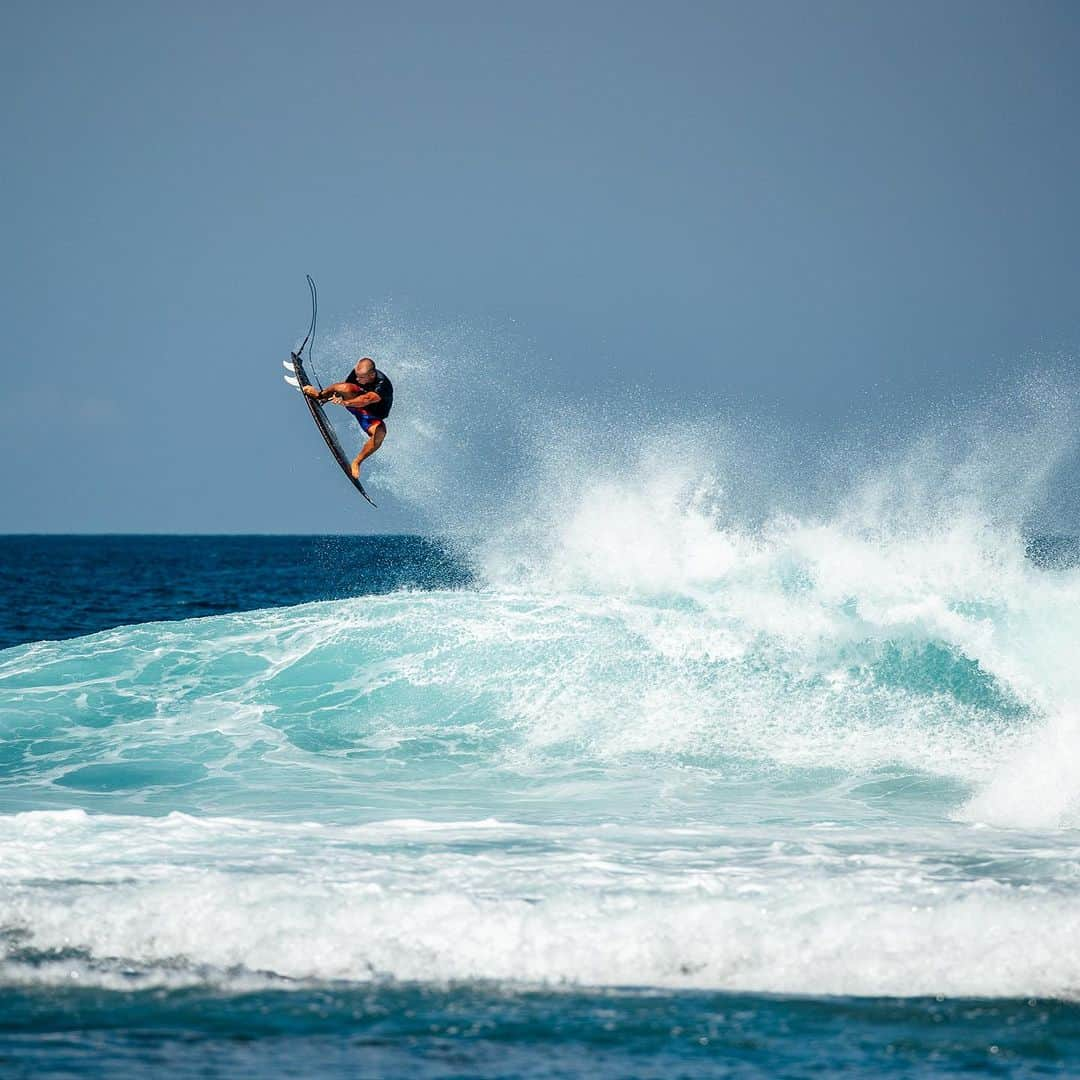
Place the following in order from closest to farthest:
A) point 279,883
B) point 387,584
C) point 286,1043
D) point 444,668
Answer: point 286,1043
point 279,883
point 444,668
point 387,584

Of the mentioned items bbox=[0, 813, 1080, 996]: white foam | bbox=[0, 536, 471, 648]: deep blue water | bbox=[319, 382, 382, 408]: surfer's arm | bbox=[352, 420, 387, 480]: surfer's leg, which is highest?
bbox=[0, 536, 471, 648]: deep blue water

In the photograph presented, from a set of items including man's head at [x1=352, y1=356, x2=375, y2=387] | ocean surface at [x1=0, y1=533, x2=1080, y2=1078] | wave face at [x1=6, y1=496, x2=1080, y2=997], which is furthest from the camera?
man's head at [x1=352, y1=356, x2=375, y2=387]

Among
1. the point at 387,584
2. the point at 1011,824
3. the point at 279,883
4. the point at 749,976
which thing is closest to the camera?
the point at 749,976

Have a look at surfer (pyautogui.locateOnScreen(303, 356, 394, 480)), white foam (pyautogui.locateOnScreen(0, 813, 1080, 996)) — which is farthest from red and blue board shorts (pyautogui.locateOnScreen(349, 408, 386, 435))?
white foam (pyautogui.locateOnScreen(0, 813, 1080, 996))

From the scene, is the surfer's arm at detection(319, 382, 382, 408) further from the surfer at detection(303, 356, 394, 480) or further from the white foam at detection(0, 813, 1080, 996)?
the white foam at detection(0, 813, 1080, 996)

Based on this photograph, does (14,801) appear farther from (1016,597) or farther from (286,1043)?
(1016,597)

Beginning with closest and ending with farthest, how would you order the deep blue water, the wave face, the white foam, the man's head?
the white foam, the wave face, the man's head, the deep blue water

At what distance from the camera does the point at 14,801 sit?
9.57 m

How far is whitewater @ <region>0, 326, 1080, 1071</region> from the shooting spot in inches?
235

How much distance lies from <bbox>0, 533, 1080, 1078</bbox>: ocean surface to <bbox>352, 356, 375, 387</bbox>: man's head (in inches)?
136

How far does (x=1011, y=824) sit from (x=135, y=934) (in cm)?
569

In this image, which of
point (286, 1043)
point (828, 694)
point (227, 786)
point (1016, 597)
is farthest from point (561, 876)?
point (1016, 597)

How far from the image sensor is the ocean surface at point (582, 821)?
17.2ft

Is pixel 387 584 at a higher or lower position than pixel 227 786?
higher
